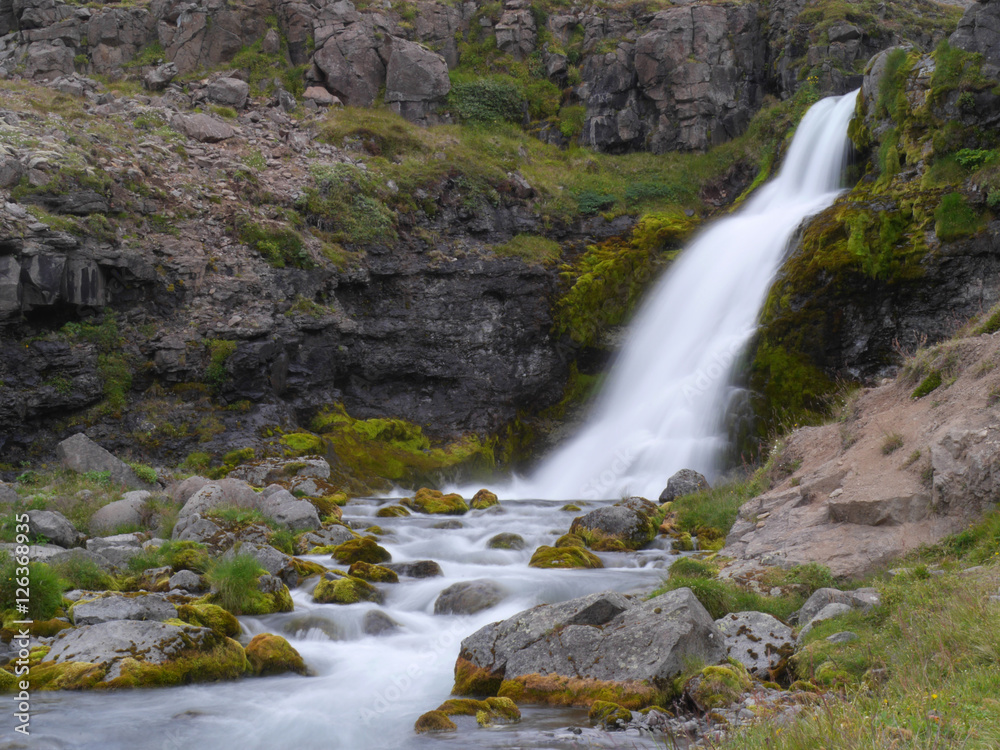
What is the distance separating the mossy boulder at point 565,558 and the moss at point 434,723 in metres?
5.00

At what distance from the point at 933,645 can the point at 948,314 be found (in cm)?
1335

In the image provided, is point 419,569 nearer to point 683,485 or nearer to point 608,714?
point 608,714

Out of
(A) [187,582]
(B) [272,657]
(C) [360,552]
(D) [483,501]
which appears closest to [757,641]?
(B) [272,657]

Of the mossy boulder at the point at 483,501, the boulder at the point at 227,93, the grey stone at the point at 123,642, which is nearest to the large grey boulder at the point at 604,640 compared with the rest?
the grey stone at the point at 123,642

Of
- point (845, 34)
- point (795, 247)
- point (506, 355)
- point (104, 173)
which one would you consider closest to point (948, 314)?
point (795, 247)

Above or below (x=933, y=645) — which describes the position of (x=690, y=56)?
above

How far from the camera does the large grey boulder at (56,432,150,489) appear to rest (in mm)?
13953

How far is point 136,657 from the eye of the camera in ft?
21.6

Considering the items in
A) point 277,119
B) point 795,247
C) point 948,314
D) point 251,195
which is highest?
point 277,119

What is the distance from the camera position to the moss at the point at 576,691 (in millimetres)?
5578

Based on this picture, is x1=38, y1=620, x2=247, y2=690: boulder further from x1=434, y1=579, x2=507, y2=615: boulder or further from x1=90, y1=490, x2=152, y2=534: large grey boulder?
x1=90, y1=490, x2=152, y2=534: large grey boulder

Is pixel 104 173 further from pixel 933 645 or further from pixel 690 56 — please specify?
pixel 690 56

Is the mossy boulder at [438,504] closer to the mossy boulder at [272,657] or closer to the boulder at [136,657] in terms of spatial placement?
the mossy boulder at [272,657]

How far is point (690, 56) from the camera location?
2844 cm
